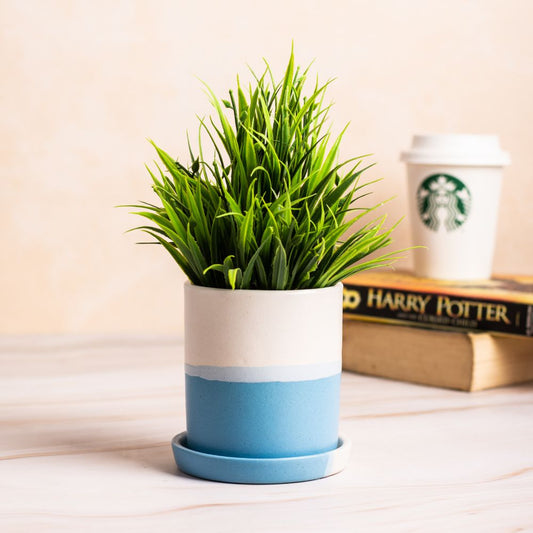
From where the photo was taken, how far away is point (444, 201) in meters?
1.02

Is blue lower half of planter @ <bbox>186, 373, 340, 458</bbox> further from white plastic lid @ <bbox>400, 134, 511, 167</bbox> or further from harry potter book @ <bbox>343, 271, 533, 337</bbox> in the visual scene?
white plastic lid @ <bbox>400, 134, 511, 167</bbox>

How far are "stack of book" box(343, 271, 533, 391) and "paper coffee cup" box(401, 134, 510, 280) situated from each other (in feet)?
0.12

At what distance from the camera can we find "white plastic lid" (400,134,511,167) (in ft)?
3.30

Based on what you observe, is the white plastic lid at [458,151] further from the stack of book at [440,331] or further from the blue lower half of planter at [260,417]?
the blue lower half of planter at [260,417]

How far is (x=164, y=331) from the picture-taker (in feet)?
3.83

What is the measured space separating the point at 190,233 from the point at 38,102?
0.58 metres

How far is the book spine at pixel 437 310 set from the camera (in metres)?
0.91

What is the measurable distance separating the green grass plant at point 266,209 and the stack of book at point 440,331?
0.35 meters

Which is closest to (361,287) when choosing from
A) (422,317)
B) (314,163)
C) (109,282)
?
(422,317)

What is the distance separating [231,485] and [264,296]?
4.8 inches

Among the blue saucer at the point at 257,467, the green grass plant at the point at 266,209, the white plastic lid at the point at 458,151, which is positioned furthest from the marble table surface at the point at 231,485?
the white plastic lid at the point at 458,151

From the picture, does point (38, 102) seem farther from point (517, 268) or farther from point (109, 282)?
point (517, 268)

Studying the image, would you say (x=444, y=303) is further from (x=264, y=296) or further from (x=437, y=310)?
(x=264, y=296)

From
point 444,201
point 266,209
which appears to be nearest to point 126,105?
point 444,201
